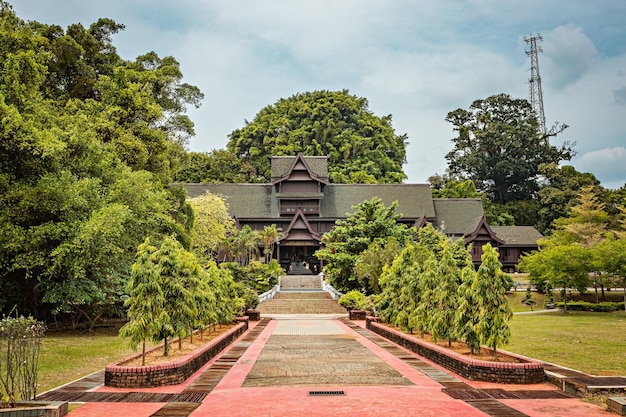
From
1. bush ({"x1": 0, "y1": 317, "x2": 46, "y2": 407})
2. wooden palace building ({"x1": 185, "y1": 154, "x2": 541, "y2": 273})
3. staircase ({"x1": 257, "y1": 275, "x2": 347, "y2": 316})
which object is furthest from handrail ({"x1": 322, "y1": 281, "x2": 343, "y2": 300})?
bush ({"x1": 0, "y1": 317, "x2": 46, "y2": 407})

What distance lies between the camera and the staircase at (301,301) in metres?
28.8

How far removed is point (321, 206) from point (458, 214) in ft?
39.5

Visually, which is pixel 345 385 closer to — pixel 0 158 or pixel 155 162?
pixel 0 158

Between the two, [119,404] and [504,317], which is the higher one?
[504,317]

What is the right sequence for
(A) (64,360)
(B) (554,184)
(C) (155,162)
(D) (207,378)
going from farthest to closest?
(B) (554,184)
(C) (155,162)
(A) (64,360)
(D) (207,378)

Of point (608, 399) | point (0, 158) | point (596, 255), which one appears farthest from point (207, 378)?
point (596, 255)

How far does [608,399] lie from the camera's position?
24.2ft

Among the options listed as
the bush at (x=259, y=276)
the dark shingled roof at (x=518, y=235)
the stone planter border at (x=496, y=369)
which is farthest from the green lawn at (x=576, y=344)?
the dark shingled roof at (x=518, y=235)

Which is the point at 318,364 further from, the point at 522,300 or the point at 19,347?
the point at 522,300

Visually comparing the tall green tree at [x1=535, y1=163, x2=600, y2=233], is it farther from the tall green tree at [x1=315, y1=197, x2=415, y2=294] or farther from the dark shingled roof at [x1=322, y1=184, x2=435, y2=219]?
the tall green tree at [x1=315, y1=197, x2=415, y2=294]

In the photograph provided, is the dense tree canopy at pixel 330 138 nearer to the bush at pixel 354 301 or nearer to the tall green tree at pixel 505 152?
the tall green tree at pixel 505 152

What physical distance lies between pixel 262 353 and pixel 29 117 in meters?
10.5

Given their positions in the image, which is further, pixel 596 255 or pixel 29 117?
pixel 596 255

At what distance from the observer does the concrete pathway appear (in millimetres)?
7102
